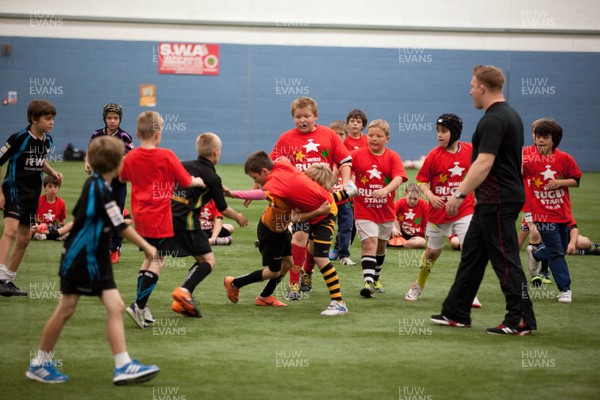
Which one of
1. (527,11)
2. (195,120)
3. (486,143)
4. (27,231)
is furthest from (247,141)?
(486,143)

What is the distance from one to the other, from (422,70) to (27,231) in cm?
2171

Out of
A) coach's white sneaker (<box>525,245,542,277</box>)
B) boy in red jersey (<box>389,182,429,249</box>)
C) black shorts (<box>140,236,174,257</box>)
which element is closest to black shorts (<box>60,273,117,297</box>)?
black shorts (<box>140,236,174,257</box>)

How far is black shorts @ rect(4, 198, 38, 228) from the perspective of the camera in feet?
28.7

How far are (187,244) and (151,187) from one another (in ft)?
2.18

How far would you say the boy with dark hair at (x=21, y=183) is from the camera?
28.6 feet

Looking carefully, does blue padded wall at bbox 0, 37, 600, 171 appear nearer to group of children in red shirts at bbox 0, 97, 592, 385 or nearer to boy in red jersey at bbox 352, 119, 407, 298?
group of children in red shirts at bbox 0, 97, 592, 385

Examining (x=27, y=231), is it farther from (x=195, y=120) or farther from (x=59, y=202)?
(x=195, y=120)

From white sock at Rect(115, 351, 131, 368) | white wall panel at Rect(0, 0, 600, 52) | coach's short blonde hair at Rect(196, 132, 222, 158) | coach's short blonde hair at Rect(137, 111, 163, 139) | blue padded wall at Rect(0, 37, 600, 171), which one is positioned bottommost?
white sock at Rect(115, 351, 131, 368)

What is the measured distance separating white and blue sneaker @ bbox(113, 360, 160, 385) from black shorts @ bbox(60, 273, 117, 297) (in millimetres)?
523

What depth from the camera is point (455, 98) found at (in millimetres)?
29016

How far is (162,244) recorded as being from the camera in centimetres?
750

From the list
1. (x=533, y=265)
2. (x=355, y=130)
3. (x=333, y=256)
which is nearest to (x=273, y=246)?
(x=533, y=265)

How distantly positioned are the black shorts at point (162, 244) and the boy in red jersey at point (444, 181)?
2678 mm

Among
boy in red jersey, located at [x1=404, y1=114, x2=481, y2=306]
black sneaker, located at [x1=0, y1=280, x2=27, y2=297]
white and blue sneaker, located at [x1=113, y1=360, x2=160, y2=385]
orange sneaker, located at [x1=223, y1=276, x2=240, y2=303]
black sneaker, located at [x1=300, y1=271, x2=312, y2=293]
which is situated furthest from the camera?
black sneaker, located at [x1=300, y1=271, x2=312, y2=293]
